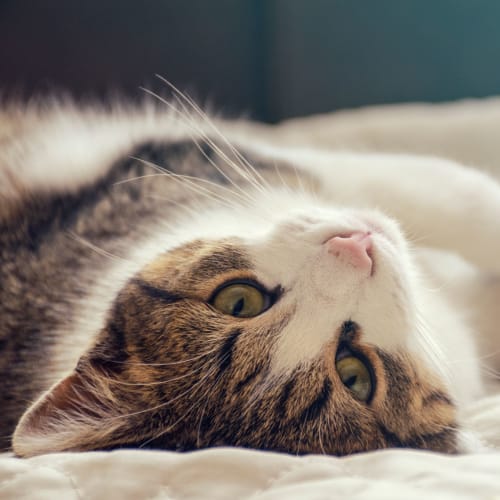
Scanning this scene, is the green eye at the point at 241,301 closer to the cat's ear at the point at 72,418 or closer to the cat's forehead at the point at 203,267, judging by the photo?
the cat's forehead at the point at 203,267

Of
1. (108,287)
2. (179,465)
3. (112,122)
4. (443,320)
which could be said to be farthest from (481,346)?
(112,122)

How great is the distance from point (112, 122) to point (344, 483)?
1284mm

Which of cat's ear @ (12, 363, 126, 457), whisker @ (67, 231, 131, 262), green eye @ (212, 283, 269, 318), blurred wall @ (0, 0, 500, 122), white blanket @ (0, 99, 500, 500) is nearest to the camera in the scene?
white blanket @ (0, 99, 500, 500)

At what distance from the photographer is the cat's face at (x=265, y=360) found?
809 mm

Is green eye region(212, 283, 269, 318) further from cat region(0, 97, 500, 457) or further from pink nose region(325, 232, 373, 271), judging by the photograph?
pink nose region(325, 232, 373, 271)

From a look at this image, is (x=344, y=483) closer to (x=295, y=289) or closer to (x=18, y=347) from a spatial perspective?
(x=295, y=289)

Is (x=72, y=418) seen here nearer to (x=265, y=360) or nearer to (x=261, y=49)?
(x=265, y=360)

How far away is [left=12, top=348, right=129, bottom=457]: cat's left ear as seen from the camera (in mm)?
791

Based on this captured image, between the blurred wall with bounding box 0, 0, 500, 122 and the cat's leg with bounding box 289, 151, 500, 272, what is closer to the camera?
the cat's leg with bounding box 289, 151, 500, 272

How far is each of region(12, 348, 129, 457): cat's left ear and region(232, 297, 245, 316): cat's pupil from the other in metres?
0.18

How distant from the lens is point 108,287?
1122 millimetres

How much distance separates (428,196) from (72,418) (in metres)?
0.76

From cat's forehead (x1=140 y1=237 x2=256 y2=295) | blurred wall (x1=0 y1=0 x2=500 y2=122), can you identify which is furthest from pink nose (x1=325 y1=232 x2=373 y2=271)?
blurred wall (x1=0 y1=0 x2=500 y2=122)

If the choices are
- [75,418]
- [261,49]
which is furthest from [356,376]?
[261,49]
